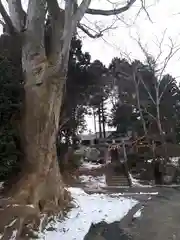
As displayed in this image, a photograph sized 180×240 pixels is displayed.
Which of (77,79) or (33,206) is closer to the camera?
(33,206)

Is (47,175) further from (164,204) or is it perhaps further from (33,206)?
(164,204)

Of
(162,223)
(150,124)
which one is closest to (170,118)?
(150,124)

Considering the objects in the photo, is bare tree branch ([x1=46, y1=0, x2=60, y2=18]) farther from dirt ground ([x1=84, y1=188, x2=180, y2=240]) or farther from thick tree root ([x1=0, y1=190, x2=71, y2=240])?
dirt ground ([x1=84, y1=188, x2=180, y2=240])

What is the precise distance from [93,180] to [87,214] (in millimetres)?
7846

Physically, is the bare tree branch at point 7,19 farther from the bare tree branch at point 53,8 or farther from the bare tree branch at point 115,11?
the bare tree branch at point 115,11

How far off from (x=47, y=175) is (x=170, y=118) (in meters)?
19.3

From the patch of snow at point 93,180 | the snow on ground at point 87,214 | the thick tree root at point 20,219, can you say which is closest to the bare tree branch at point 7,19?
the thick tree root at point 20,219

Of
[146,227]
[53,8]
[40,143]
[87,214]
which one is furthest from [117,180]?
[53,8]

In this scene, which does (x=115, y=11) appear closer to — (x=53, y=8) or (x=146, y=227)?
(x=53, y=8)

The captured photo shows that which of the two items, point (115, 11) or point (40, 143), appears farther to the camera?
point (115, 11)

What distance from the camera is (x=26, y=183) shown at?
697 cm

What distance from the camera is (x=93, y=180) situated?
604 inches

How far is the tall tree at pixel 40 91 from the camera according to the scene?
704 centimetres

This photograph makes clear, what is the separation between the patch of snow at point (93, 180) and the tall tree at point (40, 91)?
667cm
